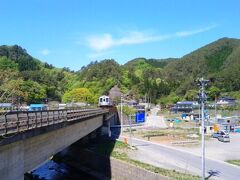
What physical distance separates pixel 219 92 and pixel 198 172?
15332 centimetres

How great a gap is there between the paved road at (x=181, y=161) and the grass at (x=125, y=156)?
7.22ft

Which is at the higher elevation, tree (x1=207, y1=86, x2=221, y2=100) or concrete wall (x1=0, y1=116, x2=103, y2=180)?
tree (x1=207, y1=86, x2=221, y2=100)

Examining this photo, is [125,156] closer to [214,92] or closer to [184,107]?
[184,107]

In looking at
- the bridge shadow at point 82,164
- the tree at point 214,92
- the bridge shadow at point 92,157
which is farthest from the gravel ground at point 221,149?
the tree at point 214,92

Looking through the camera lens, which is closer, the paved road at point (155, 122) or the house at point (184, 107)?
the paved road at point (155, 122)

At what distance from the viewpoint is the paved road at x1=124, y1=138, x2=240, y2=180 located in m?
40.3

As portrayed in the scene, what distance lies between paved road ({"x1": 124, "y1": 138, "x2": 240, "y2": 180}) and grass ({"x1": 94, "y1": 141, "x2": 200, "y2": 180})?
86.7 inches

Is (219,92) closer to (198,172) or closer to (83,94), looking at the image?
(83,94)

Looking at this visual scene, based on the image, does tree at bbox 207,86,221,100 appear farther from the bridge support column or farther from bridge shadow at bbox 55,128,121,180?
the bridge support column

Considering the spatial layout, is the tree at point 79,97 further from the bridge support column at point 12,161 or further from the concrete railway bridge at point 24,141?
the bridge support column at point 12,161

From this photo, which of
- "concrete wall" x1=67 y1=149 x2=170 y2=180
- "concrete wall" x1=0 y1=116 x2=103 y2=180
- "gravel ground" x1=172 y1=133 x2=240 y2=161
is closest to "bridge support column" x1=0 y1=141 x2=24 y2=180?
"concrete wall" x1=0 y1=116 x2=103 y2=180

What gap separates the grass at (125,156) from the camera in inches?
1429

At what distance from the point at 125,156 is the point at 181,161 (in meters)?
7.68

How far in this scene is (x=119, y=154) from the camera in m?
50.1
